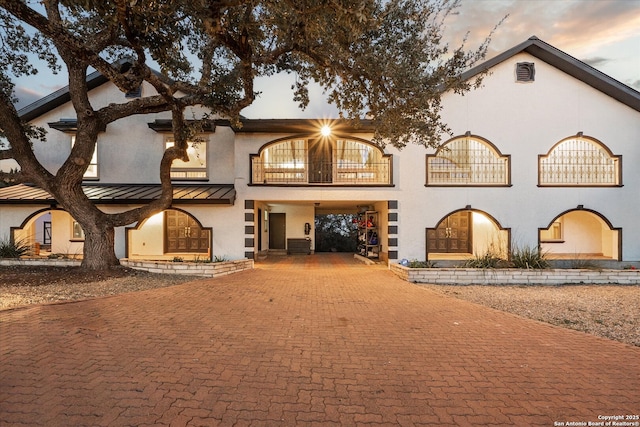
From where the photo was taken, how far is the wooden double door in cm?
1546

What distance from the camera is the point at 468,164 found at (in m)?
13.0

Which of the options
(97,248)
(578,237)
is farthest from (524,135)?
(97,248)

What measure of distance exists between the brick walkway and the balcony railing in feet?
24.8

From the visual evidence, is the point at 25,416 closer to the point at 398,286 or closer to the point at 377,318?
the point at 377,318

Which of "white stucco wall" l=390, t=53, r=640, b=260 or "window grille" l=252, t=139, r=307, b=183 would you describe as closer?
"white stucco wall" l=390, t=53, r=640, b=260

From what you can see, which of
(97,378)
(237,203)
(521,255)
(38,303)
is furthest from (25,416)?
(521,255)

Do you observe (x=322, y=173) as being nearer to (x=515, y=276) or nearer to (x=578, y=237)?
(x=515, y=276)

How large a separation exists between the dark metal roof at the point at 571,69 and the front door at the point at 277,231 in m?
12.0

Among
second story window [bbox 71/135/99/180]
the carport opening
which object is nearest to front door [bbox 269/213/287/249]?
the carport opening

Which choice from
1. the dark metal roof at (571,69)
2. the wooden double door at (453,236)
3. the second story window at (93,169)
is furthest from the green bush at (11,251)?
the dark metal roof at (571,69)

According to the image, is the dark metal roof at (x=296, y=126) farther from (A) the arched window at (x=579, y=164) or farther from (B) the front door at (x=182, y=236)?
(A) the arched window at (x=579, y=164)

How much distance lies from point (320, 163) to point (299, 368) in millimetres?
10519

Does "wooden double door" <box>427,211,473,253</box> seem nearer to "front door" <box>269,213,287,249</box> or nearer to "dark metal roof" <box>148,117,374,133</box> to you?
"dark metal roof" <box>148,117,374,133</box>

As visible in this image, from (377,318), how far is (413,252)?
7348mm
